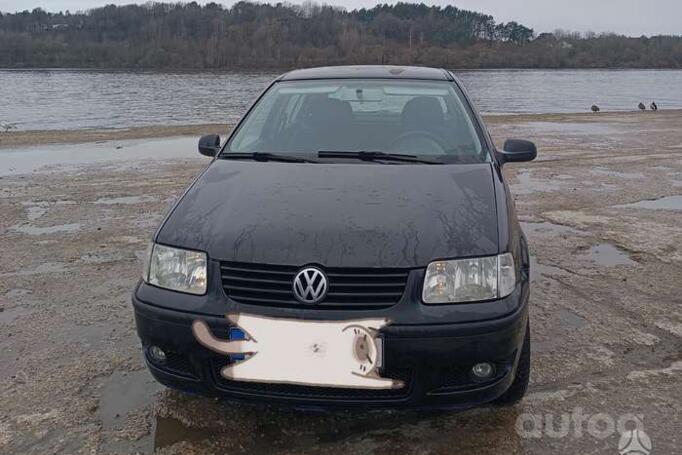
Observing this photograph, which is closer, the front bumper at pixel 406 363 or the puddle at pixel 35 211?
the front bumper at pixel 406 363

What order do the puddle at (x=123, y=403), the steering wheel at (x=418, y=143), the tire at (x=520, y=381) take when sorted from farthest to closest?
the steering wheel at (x=418, y=143) → the tire at (x=520, y=381) → the puddle at (x=123, y=403)

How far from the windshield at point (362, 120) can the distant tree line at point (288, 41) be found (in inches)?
2779

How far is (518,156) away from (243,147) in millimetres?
1719

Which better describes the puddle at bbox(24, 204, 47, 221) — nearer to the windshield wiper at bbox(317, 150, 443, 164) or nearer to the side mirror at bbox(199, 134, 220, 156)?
the side mirror at bbox(199, 134, 220, 156)

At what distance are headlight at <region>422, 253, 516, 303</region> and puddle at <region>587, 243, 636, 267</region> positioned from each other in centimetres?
287

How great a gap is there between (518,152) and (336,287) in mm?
2047

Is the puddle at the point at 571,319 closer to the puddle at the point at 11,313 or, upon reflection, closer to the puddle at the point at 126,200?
the puddle at the point at 11,313

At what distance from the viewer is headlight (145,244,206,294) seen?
238 centimetres

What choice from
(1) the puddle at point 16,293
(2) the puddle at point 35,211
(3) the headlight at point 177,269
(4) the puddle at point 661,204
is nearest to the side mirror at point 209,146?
(3) the headlight at point 177,269

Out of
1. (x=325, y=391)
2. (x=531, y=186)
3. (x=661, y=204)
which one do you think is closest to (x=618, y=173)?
(x=531, y=186)

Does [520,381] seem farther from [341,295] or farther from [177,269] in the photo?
[177,269]

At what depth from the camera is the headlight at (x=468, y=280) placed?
2277 millimetres

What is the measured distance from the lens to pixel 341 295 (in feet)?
7.29

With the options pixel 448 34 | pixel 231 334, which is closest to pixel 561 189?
pixel 231 334
